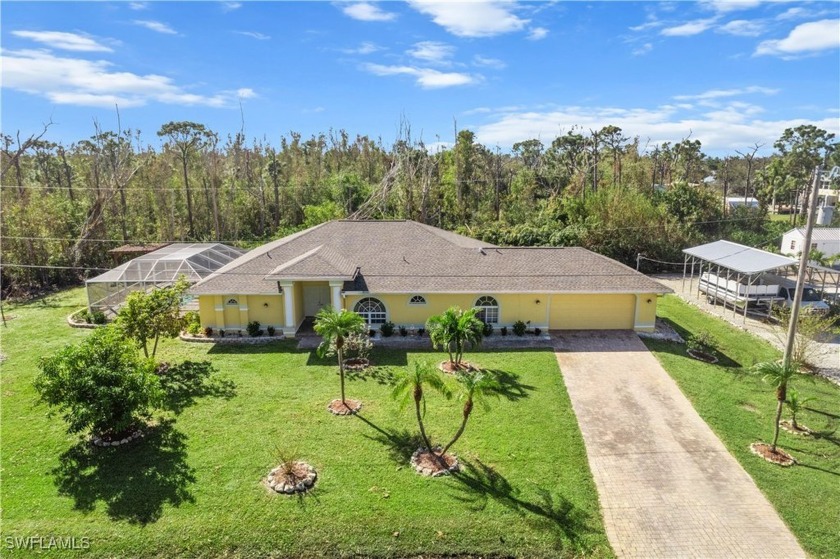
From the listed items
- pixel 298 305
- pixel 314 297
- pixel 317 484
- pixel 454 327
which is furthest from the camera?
pixel 314 297

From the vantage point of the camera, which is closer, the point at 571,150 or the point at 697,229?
the point at 697,229

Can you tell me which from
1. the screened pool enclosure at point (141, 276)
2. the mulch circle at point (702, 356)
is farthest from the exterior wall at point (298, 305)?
the mulch circle at point (702, 356)

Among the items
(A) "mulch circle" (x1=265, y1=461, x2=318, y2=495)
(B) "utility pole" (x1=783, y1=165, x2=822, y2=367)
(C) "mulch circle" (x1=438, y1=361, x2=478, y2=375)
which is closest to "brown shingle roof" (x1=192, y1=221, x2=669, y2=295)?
(C) "mulch circle" (x1=438, y1=361, x2=478, y2=375)

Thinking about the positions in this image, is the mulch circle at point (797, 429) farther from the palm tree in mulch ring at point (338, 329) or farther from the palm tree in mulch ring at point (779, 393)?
the palm tree in mulch ring at point (338, 329)

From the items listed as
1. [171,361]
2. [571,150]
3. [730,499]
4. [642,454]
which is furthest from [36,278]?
[571,150]

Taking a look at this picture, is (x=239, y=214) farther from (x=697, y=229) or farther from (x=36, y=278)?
(x=697, y=229)

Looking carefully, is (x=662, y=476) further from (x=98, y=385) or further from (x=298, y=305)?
(x=298, y=305)

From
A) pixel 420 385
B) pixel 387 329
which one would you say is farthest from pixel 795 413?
pixel 387 329
